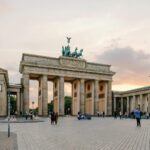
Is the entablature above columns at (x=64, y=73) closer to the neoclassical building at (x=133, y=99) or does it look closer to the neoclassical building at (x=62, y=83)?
the neoclassical building at (x=62, y=83)

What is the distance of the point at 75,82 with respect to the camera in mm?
95812

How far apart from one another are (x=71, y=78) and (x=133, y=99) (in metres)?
23.9

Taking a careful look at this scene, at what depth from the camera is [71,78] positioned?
93.6 m

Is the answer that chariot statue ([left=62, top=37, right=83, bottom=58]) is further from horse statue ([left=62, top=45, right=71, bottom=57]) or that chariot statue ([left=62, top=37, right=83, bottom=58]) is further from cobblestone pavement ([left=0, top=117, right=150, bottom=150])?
cobblestone pavement ([left=0, top=117, right=150, bottom=150])

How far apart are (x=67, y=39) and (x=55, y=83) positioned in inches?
529

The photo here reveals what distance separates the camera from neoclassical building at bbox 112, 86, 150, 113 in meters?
98.4

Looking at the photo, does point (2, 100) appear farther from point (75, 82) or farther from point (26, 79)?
point (75, 82)

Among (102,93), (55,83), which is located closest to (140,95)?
(102,93)

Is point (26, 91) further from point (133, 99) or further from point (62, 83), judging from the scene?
point (133, 99)

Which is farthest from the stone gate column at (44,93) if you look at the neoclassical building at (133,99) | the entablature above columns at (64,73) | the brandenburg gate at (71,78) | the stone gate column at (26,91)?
the neoclassical building at (133,99)

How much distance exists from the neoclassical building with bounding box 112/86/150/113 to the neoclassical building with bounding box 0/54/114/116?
10535 millimetres

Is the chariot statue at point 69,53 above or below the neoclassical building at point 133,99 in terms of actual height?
above

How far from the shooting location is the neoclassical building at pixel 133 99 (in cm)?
9841

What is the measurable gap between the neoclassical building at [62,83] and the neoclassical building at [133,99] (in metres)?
10.5
